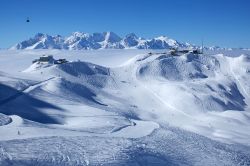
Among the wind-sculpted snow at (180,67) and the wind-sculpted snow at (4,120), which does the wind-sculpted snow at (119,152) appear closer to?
the wind-sculpted snow at (4,120)

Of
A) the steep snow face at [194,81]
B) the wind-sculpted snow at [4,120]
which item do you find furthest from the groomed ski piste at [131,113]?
the steep snow face at [194,81]

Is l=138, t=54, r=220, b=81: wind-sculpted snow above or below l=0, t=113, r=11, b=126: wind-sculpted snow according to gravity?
below

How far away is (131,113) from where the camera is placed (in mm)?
39625

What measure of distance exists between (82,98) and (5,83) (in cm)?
891

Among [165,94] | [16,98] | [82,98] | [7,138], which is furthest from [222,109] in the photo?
[7,138]

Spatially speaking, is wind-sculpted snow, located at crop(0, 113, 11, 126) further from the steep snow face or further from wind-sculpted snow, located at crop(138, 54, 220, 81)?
wind-sculpted snow, located at crop(138, 54, 220, 81)

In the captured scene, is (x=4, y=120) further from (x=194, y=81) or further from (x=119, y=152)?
(x=194, y=81)

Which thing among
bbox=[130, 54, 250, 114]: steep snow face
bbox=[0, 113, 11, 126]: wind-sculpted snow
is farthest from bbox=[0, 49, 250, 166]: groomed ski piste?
bbox=[130, 54, 250, 114]: steep snow face

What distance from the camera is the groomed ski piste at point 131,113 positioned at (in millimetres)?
22312

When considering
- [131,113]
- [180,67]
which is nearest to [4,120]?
[131,113]

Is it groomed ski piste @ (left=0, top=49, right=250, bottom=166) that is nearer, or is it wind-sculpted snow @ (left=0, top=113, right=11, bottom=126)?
groomed ski piste @ (left=0, top=49, right=250, bottom=166)

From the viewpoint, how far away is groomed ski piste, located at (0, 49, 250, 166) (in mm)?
22312

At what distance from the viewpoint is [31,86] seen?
4100 cm

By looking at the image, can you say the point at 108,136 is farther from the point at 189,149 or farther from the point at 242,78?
the point at 242,78
